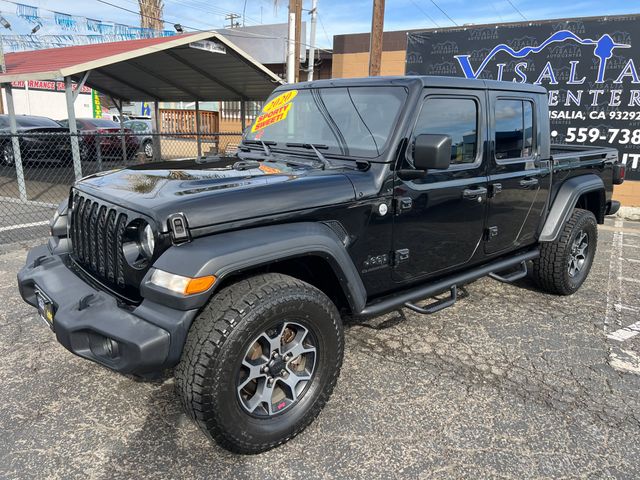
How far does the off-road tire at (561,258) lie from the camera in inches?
169

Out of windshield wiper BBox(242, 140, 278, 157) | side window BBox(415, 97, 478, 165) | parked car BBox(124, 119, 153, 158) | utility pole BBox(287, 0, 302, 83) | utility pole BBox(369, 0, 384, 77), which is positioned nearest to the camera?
side window BBox(415, 97, 478, 165)

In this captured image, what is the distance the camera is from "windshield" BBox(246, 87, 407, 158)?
3000 mm

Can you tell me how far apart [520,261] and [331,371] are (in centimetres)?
223

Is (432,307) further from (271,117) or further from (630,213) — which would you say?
(630,213)

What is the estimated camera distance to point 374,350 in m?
3.44

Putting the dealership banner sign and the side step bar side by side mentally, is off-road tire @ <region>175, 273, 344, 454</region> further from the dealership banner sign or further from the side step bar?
the dealership banner sign

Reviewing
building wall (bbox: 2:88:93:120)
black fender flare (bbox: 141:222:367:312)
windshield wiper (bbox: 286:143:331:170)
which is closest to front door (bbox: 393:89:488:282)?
windshield wiper (bbox: 286:143:331:170)

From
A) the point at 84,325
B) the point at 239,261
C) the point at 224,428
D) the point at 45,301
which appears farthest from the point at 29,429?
the point at 239,261

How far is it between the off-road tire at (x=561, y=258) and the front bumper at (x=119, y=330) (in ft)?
11.2

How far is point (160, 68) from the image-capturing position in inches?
422

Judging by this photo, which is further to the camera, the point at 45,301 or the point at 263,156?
the point at 263,156

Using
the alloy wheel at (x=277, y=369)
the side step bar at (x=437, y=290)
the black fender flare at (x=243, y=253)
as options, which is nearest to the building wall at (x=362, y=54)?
the side step bar at (x=437, y=290)

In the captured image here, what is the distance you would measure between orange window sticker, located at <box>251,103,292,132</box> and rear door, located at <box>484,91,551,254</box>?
1506 mm

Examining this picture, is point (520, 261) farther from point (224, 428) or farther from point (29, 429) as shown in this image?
point (29, 429)
